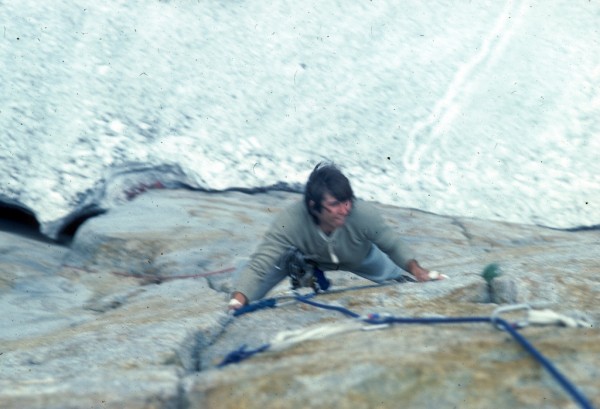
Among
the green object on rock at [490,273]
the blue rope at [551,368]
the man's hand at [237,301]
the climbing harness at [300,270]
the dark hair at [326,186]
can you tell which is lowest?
the man's hand at [237,301]

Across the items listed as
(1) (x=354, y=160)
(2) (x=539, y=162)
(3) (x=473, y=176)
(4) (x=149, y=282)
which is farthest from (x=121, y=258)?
(2) (x=539, y=162)

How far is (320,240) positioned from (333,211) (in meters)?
0.22

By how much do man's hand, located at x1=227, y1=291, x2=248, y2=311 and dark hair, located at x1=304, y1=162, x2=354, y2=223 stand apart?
0.42m

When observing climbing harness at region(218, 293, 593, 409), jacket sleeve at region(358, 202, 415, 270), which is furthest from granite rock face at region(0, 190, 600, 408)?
jacket sleeve at region(358, 202, 415, 270)

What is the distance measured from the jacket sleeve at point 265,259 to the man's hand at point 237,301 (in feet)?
0.11

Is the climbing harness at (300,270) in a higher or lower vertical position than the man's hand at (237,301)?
higher

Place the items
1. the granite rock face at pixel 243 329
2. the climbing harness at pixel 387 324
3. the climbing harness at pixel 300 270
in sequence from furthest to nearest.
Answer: the climbing harness at pixel 300 270, the climbing harness at pixel 387 324, the granite rock face at pixel 243 329

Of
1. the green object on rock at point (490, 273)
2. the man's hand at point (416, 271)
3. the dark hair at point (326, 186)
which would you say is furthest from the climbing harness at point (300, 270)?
the green object on rock at point (490, 273)

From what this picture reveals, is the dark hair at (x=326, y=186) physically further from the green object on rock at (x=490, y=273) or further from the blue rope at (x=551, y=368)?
the blue rope at (x=551, y=368)

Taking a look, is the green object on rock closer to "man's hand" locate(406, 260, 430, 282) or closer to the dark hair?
"man's hand" locate(406, 260, 430, 282)

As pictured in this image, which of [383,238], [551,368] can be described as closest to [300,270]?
[383,238]

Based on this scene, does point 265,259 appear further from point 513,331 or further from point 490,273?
point 513,331

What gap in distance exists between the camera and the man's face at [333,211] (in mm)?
3279

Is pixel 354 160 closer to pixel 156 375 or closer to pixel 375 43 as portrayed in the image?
pixel 375 43
